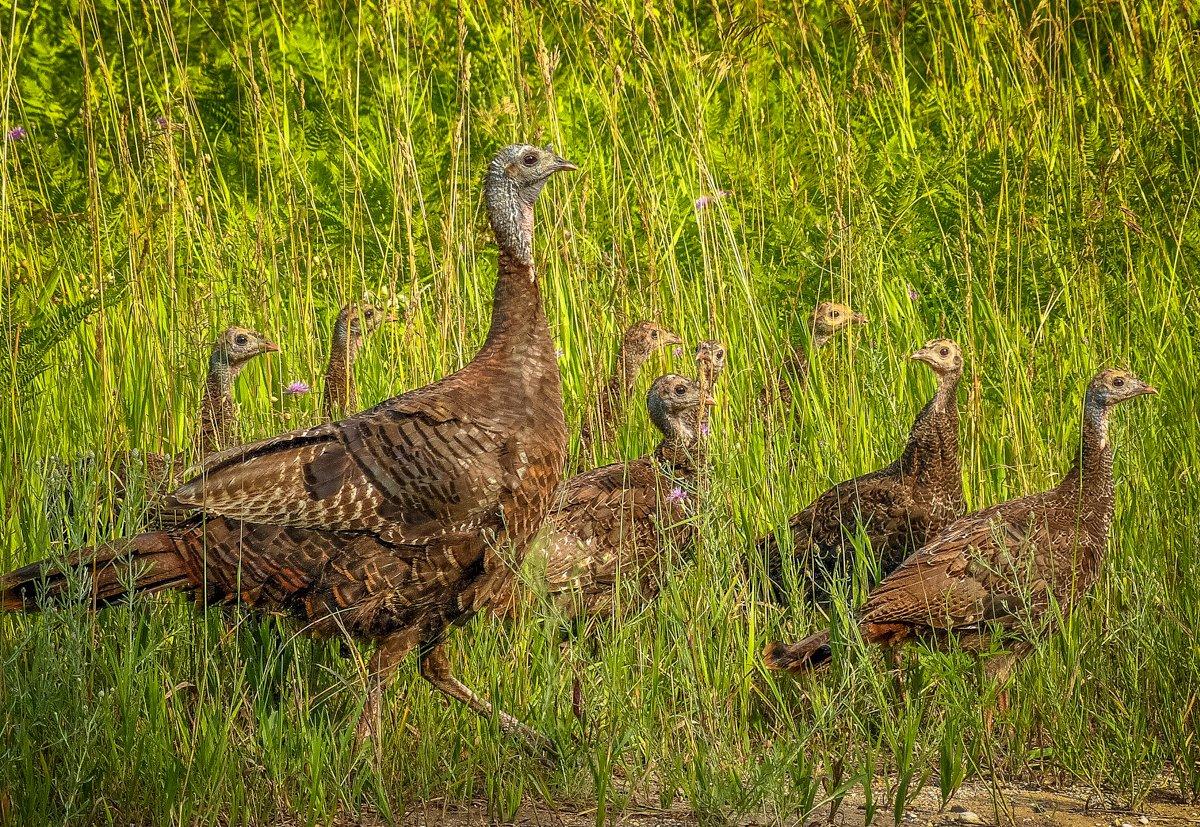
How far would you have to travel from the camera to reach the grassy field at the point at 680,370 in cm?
370

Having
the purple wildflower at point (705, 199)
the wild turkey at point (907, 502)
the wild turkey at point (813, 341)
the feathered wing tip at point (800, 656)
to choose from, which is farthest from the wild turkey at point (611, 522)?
the feathered wing tip at point (800, 656)

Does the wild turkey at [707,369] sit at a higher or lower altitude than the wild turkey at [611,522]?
higher

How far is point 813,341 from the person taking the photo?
A: 6.30 meters

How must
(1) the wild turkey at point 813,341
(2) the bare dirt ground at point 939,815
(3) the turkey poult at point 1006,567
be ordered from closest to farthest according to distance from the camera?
(2) the bare dirt ground at point 939,815 < (3) the turkey poult at point 1006,567 < (1) the wild turkey at point 813,341

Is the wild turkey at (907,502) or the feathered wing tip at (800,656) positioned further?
the wild turkey at (907,502)

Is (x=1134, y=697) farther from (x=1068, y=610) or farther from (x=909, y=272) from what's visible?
(x=909, y=272)

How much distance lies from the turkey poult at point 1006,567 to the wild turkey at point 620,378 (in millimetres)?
1349

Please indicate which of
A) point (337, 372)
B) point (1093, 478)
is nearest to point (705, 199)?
point (1093, 478)

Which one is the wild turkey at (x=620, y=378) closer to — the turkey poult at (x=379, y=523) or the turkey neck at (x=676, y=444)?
the turkey neck at (x=676, y=444)

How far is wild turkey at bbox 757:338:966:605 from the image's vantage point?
579 centimetres

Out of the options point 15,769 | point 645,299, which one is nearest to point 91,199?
point 15,769

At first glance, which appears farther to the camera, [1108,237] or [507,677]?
[1108,237]

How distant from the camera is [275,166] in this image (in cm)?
934

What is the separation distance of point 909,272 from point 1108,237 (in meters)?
1.43
